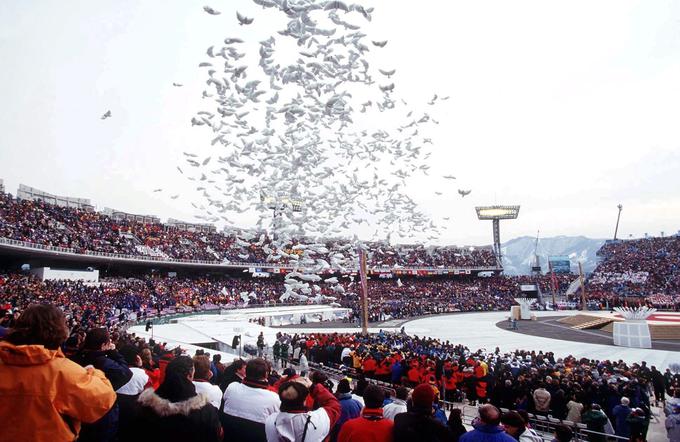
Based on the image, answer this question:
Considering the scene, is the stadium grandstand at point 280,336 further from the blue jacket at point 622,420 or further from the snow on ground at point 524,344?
the snow on ground at point 524,344

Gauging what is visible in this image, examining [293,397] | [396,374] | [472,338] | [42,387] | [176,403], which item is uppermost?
[42,387]

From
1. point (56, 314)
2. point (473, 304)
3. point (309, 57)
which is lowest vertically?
point (473, 304)

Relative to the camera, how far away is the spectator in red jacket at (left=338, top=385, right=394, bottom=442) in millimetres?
3273

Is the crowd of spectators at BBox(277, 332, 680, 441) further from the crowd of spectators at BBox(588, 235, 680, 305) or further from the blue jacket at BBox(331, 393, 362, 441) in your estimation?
the crowd of spectators at BBox(588, 235, 680, 305)

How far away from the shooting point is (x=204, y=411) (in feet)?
9.48

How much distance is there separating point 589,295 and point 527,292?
26.0 feet

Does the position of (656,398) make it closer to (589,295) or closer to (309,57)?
(309,57)

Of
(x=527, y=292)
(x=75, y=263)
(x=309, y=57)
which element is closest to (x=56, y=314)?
(x=309, y=57)

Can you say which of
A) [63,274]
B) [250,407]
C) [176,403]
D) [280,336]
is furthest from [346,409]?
[63,274]

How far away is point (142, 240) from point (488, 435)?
46409 millimetres

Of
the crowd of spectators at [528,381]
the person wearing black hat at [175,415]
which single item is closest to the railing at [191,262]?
the crowd of spectators at [528,381]

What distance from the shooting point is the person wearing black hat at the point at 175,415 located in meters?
2.81

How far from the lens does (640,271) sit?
56.3 m

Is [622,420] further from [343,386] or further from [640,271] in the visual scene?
[640,271]
